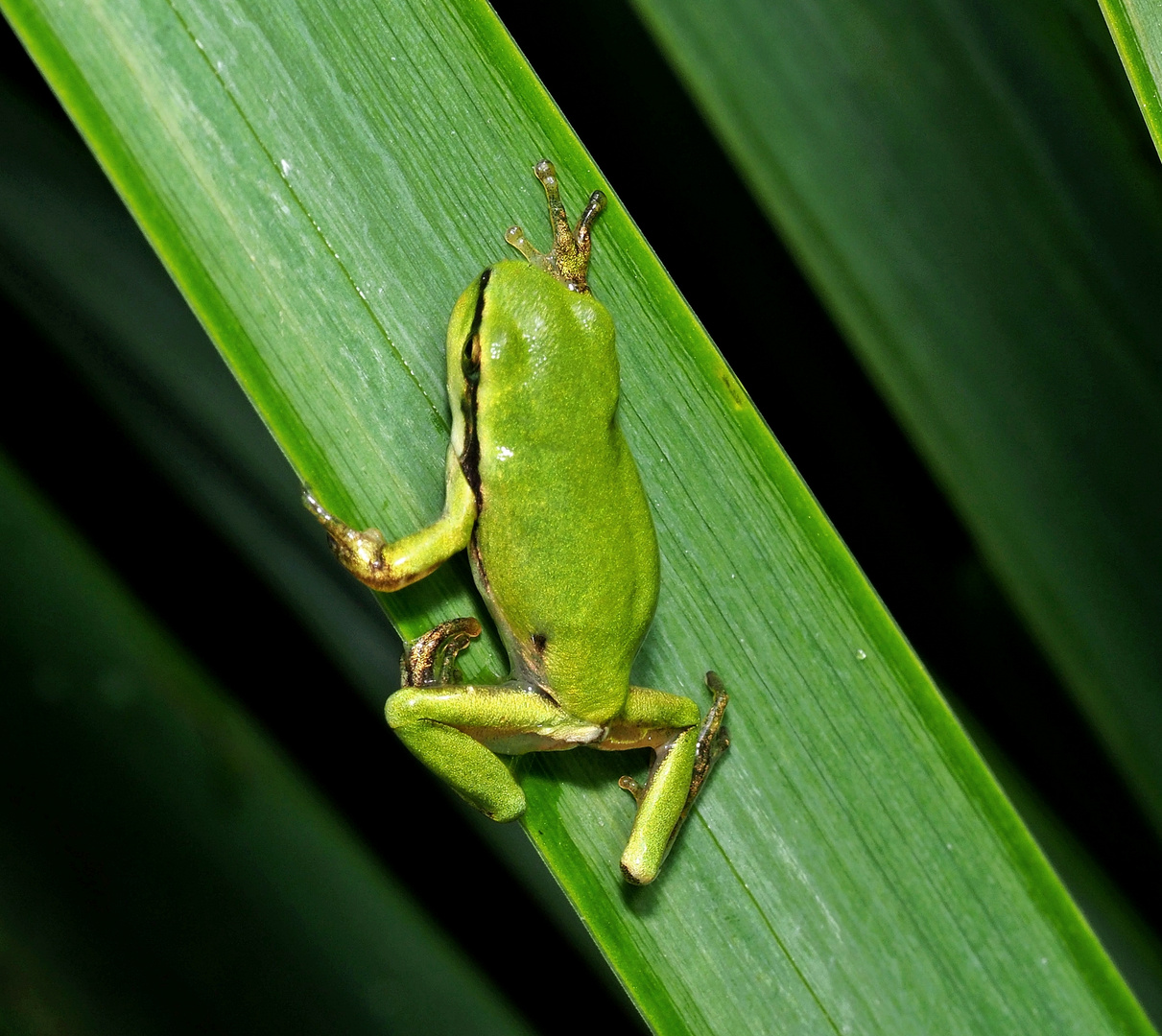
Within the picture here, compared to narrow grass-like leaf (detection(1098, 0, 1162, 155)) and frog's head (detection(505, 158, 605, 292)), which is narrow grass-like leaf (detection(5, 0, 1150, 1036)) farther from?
narrow grass-like leaf (detection(1098, 0, 1162, 155))

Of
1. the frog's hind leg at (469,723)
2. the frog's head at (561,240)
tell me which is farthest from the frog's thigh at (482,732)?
the frog's head at (561,240)

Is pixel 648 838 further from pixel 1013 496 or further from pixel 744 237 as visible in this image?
pixel 744 237

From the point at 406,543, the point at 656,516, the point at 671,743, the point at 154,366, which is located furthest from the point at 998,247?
the point at 154,366

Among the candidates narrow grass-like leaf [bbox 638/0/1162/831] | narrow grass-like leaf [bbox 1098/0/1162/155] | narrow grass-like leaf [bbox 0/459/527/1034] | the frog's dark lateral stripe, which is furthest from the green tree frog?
narrow grass-like leaf [bbox 1098/0/1162/155]

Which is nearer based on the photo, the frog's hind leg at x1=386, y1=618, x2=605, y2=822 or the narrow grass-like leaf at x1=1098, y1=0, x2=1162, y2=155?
the narrow grass-like leaf at x1=1098, y1=0, x2=1162, y2=155

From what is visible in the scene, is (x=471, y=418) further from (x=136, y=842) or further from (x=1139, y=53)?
(x=1139, y=53)
